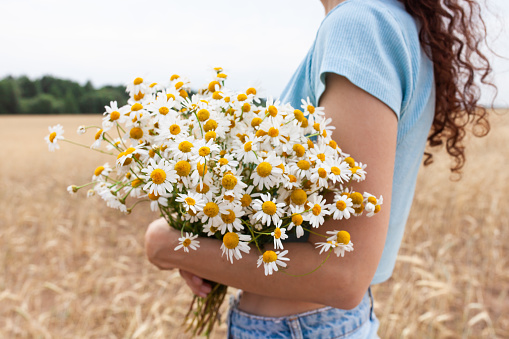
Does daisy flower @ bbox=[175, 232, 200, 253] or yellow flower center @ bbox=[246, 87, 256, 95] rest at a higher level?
yellow flower center @ bbox=[246, 87, 256, 95]

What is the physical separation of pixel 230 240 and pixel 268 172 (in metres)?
0.14

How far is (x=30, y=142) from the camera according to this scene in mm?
12461

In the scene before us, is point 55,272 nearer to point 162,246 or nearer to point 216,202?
point 162,246

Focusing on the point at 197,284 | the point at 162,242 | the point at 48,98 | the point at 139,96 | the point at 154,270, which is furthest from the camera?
the point at 48,98

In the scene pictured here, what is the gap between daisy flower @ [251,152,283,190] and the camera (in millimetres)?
709

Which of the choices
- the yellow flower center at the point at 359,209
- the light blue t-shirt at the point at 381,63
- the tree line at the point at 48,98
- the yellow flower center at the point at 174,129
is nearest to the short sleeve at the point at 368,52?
the light blue t-shirt at the point at 381,63

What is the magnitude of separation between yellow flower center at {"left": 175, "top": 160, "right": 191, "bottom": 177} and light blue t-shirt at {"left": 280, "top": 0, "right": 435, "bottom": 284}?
35 centimetres

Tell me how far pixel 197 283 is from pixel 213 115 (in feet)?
1.94

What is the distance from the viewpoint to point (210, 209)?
27.6 inches

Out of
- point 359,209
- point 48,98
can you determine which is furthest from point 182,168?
point 48,98

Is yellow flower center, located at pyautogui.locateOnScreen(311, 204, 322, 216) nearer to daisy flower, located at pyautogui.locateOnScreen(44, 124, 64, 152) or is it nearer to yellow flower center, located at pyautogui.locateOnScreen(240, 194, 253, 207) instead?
yellow flower center, located at pyautogui.locateOnScreen(240, 194, 253, 207)

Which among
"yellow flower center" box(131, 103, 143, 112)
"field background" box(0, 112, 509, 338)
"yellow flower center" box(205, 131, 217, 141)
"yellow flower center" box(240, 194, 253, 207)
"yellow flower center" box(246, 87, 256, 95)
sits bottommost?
"field background" box(0, 112, 509, 338)

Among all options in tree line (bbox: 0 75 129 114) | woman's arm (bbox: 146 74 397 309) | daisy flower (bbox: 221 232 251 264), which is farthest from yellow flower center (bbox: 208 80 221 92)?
tree line (bbox: 0 75 129 114)

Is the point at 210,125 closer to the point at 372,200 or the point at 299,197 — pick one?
the point at 299,197
